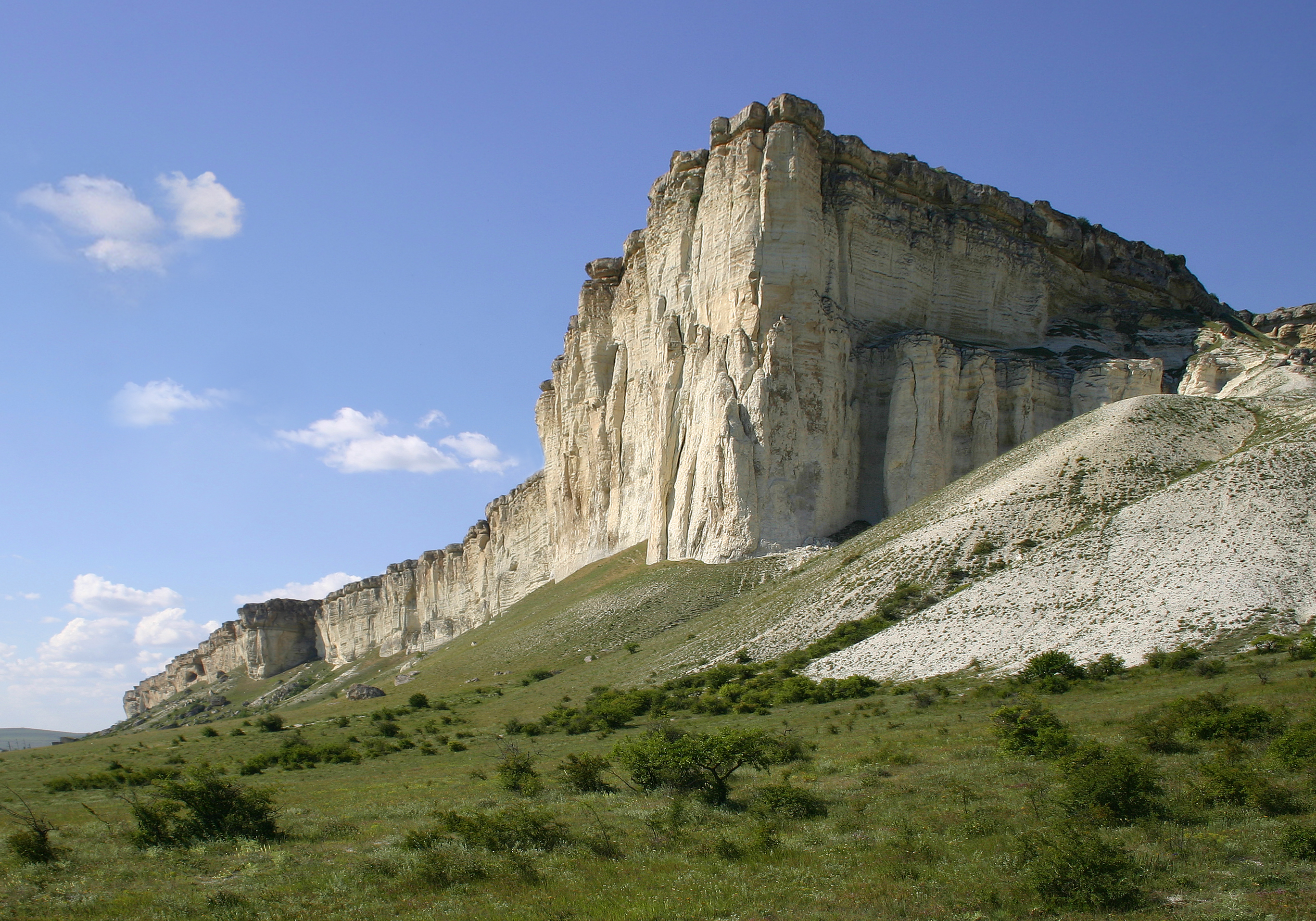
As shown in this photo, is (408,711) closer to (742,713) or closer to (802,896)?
(742,713)

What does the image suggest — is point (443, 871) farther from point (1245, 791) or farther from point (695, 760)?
point (1245, 791)

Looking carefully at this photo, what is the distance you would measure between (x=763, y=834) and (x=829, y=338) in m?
47.2

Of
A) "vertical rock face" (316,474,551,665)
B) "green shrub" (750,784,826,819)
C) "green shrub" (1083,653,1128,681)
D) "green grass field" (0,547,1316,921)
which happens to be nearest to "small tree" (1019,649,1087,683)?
"green shrub" (1083,653,1128,681)

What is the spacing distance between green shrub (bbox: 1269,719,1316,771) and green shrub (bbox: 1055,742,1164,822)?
8.94 ft

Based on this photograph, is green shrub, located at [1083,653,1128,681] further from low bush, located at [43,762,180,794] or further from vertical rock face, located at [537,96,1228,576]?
low bush, located at [43,762,180,794]

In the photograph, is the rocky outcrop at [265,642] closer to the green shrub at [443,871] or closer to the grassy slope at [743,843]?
the grassy slope at [743,843]

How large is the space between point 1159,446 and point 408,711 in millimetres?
37594

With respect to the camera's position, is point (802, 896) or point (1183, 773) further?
point (1183, 773)

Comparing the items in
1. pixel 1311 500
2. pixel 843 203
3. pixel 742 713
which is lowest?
pixel 742 713

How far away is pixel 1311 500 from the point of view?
1356 inches

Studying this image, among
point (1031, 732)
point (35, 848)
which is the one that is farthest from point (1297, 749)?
point (35, 848)

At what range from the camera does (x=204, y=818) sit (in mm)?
17953

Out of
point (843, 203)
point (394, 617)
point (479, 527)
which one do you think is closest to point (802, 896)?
point (843, 203)

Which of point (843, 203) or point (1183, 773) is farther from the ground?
point (843, 203)
